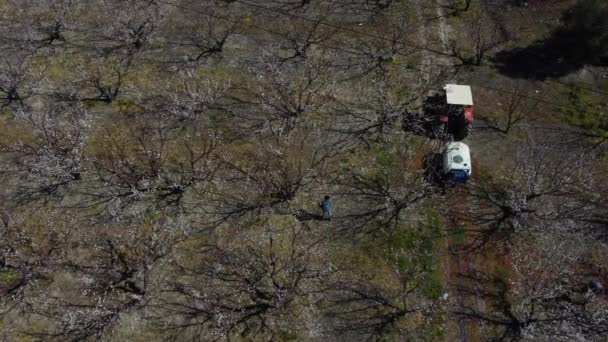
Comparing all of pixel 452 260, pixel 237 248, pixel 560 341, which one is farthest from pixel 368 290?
pixel 560 341

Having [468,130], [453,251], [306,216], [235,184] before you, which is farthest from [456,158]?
[235,184]

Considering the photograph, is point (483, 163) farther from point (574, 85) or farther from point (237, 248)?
point (237, 248)

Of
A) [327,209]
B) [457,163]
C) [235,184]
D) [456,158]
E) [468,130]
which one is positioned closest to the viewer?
[327,209]

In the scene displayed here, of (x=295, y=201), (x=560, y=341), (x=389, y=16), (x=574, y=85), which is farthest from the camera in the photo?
(x=389, y=16)

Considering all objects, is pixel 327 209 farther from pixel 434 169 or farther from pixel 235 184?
pixel 434 169

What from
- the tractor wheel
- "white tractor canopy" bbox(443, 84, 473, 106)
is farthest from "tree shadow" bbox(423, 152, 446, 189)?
"white tractor canopy" bbox(443, 84, 473, 106)

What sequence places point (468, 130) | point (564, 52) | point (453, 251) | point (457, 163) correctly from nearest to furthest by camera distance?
1. point (453, 251)
2. point (457, 163)
3. point (468, 130)
4. point (564, 52)
